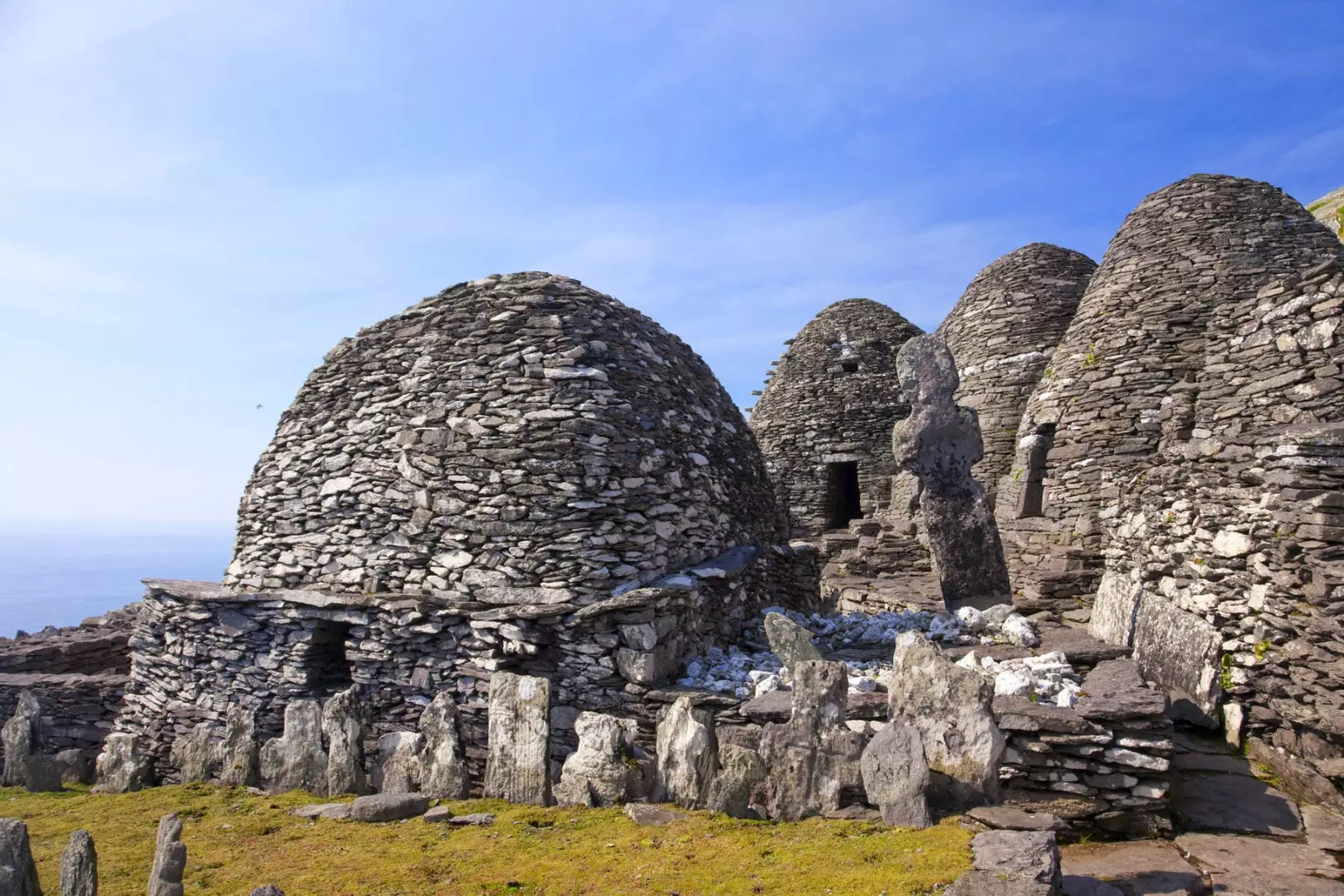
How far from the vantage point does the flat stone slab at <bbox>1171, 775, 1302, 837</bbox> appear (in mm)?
4570

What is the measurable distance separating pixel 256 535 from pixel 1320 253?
16592 millimetres

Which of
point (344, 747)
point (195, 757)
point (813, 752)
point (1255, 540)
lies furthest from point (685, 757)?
point (1255, 540)

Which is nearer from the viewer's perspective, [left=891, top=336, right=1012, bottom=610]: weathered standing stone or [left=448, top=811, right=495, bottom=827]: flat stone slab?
[left=448, top=811, right=495, bottom=827]: flat stone slab

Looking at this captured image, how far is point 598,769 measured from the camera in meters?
5.09

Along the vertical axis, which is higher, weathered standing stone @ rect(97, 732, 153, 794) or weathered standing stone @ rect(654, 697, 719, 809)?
weathered standing stone @ rect(654, 697, 719, 809)

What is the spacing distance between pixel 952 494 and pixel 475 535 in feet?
17.0

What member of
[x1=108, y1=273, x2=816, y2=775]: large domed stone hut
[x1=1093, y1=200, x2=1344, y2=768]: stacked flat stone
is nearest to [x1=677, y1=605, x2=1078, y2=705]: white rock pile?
[x1=108, y1=273, x2=816, y2=775]: large domed stone hut

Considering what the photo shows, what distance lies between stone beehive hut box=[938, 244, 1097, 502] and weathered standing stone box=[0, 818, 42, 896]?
15.0 m

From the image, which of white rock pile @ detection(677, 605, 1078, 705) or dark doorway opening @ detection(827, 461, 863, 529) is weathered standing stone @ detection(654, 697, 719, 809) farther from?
dark doorway opening @ detection(827, 461, 863, 529)

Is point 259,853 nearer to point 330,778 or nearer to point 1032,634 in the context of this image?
point 330,778

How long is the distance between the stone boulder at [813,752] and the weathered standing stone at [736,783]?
0.25 ft

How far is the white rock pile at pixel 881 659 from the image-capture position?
5.61 m

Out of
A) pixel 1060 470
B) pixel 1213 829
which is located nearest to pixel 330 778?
pixel 1213 829

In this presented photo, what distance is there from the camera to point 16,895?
3.68 metres
